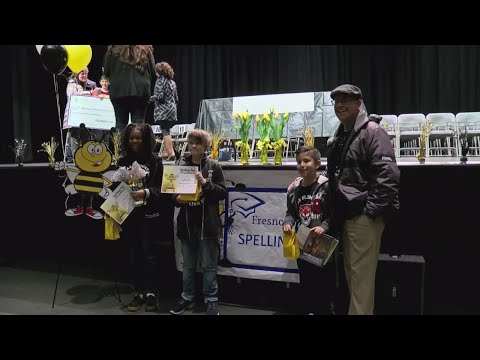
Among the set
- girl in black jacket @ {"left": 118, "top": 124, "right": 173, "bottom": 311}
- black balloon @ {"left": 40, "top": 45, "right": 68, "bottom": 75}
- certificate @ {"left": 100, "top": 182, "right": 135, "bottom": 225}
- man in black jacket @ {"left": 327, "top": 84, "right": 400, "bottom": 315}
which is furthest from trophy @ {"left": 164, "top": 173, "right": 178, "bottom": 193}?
black balloon @ {"left": 40, "top": 45, "right": 68, "bottom": 75}

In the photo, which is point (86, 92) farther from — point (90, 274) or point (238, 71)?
point (238, 71)

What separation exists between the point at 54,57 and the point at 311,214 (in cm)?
313

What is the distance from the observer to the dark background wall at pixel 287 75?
7.43m

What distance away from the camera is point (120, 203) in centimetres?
345

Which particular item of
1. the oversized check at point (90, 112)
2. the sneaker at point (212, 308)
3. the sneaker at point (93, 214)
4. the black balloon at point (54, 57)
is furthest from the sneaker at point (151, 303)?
the oversized check at point (90, 112)

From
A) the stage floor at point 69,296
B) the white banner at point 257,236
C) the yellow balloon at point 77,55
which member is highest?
the yellow balloon at point 77,55

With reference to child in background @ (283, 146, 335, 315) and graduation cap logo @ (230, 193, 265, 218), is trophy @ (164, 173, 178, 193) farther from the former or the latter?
child in background @ (283, 146, 335, 315)

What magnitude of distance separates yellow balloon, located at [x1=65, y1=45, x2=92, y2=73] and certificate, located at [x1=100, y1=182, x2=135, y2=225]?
6.55ft

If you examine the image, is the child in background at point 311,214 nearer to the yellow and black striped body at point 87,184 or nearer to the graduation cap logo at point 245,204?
the graduation cap logo at point 245,204

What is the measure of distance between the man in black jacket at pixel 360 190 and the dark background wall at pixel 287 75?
5679mm

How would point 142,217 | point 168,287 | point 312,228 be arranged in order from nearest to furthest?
point 312,228
point 142,217
point 168,287

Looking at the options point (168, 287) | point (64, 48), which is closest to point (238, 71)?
point (64, 48)

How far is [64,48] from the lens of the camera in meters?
4.30

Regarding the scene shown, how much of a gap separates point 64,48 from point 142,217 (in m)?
2.08
